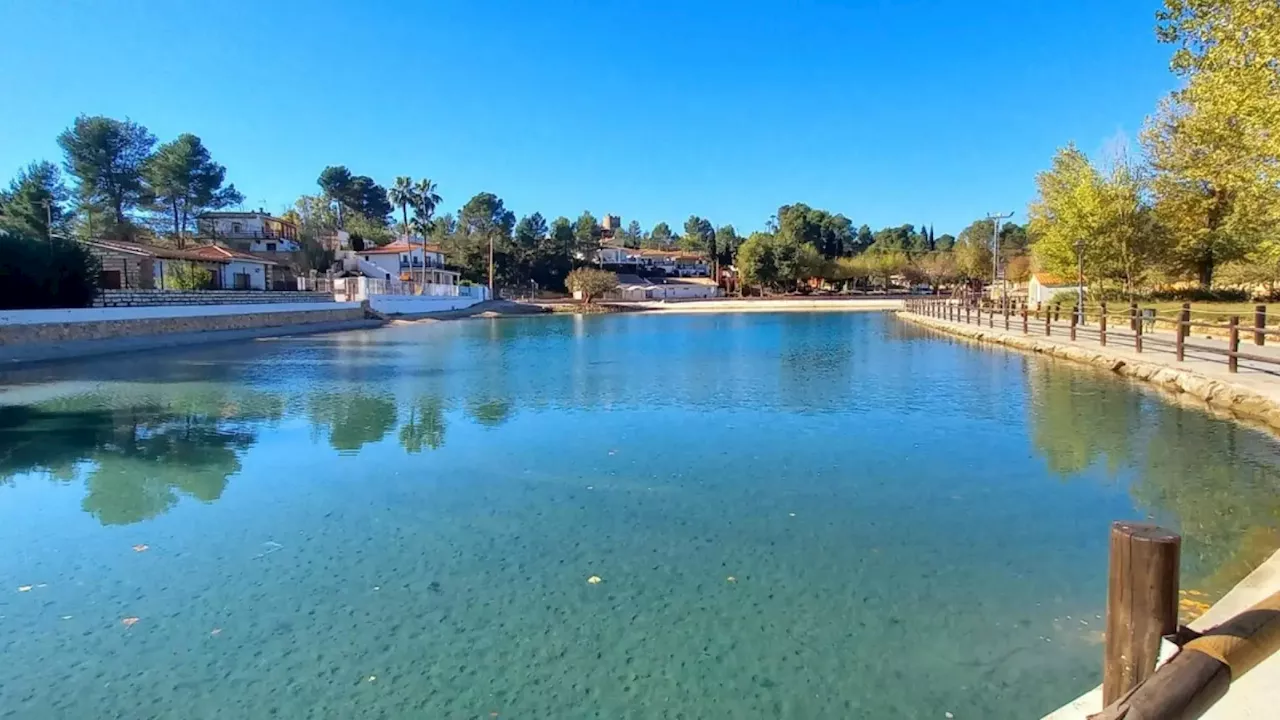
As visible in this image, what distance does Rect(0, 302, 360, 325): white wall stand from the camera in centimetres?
2777

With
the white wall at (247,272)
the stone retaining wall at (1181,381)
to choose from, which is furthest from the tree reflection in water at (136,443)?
the white wall at (247,272)

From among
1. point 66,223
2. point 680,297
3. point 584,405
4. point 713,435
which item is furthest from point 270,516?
point 680,297

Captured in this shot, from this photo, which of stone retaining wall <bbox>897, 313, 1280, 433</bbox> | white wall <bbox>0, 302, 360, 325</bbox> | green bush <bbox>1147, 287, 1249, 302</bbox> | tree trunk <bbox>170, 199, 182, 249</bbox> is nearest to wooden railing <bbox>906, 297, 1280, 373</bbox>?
stone retaining wall <bbox>897, 313, 1280, 433</bbox>

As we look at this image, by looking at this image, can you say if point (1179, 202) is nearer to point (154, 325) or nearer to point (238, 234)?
point (154, 325)

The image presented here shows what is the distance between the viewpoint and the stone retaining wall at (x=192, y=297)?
34.7 metres

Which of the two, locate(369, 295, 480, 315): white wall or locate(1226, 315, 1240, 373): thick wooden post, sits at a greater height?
locate(369, 295, 480, 315): white wall

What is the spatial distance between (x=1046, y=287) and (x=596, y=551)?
167ft

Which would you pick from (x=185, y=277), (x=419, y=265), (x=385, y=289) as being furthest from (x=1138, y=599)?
(x=419, y=265)

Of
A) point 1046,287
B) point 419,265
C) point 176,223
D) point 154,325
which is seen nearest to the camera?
point 154,325

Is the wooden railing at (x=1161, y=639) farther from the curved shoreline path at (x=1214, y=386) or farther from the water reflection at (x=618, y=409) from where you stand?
the water reflection at (x=618, y=409)

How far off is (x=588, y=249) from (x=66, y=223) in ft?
231

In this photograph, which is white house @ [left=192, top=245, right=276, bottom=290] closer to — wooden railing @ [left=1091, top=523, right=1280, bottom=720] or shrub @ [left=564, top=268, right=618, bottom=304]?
shrub @ [left=564, top=268, right=618, bottom=304]

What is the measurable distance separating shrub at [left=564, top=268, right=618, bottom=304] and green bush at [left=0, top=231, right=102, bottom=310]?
183ft

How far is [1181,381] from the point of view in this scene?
15.3m
